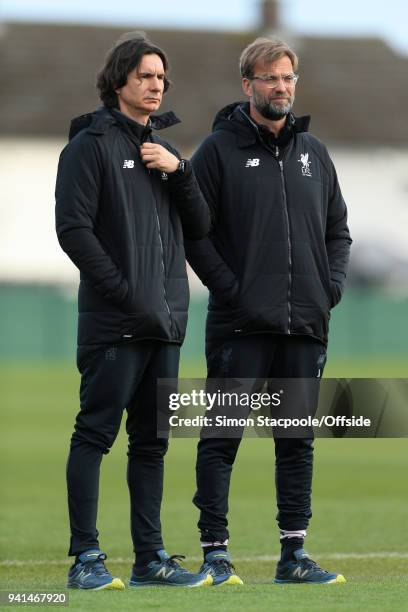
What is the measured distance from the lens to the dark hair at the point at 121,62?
6.87 metres

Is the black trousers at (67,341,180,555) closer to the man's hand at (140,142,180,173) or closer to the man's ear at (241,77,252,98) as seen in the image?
the man's hand at (140,142,180,173)

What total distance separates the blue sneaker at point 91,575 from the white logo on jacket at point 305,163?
191 cm

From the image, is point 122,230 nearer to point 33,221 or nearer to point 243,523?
point 243,523

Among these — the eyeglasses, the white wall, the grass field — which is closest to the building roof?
the white wall

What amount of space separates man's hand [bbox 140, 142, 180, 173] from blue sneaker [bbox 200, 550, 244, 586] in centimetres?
166

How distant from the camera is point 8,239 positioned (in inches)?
1886

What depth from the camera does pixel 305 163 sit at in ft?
23.8

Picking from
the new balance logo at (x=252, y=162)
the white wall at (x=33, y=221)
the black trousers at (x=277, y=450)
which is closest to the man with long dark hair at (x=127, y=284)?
the black trousers at (x=277, y=450)

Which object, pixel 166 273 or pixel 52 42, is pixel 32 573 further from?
pixel 52 42

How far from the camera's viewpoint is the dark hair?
22.5 ft

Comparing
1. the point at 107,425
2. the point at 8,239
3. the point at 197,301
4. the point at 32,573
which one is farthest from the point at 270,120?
the point at 8,239

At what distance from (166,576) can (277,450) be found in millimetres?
818

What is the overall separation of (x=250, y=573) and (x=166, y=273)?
1919 mm

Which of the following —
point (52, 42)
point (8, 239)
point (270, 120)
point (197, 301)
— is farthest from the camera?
point (52, 42)
